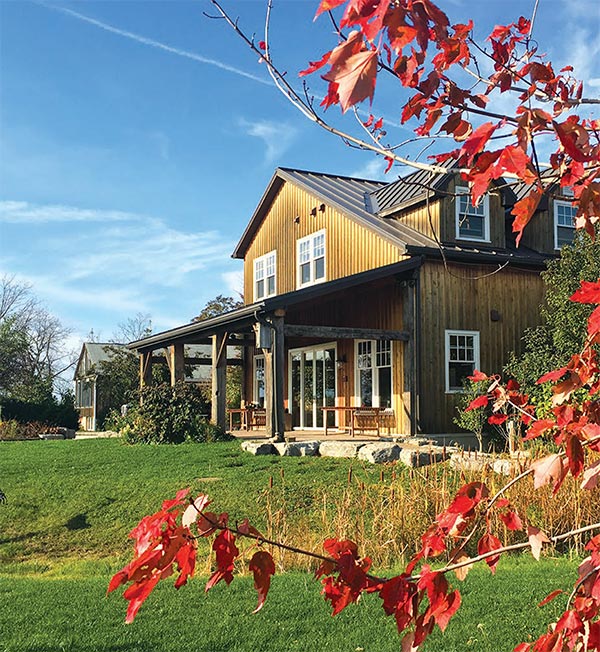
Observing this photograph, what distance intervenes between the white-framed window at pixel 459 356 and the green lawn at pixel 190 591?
5.59 meters

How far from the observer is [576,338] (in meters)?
14.3

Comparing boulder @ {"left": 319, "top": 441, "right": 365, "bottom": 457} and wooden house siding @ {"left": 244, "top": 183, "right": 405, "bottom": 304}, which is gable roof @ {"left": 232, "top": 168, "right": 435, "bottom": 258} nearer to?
wooden house siding @ {"left": 244, "top": 183, "right": 405, "bottom": 304}

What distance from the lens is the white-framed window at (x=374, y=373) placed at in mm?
16969

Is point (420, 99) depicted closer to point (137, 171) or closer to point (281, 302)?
point (137, 171)

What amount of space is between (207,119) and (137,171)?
11.8 ft

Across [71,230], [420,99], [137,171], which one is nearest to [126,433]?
[137,171]

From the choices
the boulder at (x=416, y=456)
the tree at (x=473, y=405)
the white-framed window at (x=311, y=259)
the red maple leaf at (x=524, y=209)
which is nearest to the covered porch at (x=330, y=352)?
the white-framed window at (x=311, y=259)

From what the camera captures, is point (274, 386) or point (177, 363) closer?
point (274, 386)

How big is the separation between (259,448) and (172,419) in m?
3.70

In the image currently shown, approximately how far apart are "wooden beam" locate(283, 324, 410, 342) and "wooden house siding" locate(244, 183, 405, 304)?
200 centimetres

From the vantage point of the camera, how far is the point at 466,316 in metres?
16.8

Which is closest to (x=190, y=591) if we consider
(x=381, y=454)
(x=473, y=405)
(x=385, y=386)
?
(x=473, y=405)

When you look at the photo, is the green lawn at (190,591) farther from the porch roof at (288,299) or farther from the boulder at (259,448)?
the porch roof at (288,299)

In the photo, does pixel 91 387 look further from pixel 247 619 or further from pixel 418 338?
pixel 247 619
